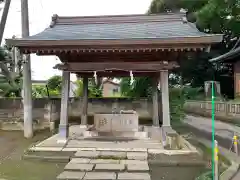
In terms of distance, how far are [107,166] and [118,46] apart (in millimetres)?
3317

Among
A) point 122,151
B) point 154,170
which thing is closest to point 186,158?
point 154,170

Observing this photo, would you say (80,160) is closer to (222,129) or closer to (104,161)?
(104,161)

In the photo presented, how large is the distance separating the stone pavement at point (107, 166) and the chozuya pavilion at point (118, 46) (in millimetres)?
1716

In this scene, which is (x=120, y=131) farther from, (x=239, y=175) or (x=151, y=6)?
(x=151, y=6)

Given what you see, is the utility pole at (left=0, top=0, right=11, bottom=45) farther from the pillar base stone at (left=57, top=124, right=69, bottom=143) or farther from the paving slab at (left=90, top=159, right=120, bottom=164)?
the paving slab at (left=90, top=159, right=120, bottom=164)

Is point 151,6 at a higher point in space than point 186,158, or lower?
higher

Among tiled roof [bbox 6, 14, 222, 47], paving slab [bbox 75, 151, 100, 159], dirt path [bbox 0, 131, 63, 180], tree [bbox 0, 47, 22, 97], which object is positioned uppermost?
tiled roof [bbox 6, 14, 222, 47]

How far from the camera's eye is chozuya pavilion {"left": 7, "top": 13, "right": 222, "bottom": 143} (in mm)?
7285

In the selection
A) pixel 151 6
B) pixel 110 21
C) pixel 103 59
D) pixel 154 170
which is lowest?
pixel 154 170

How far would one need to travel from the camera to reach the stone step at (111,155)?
687cm

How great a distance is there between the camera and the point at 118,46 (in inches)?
291

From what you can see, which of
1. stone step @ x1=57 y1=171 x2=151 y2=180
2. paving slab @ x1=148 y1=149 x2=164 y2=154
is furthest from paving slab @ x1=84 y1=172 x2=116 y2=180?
paving slab @ x1=148 y1=149 x2=164 y2=154

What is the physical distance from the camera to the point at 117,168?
6.00 m

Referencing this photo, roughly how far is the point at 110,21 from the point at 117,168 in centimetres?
623
